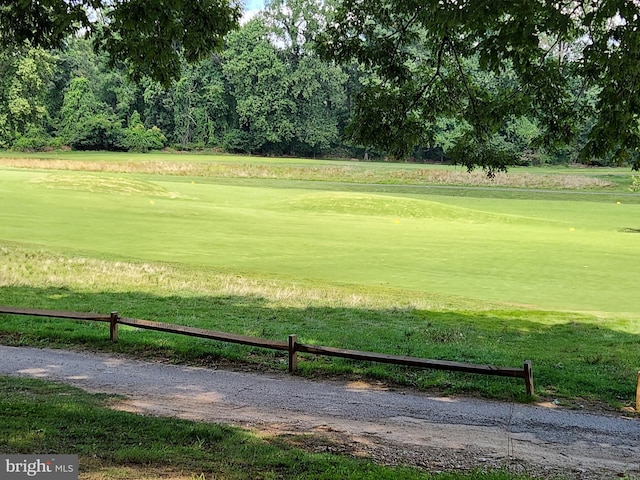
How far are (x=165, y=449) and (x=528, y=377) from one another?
5.29 meters

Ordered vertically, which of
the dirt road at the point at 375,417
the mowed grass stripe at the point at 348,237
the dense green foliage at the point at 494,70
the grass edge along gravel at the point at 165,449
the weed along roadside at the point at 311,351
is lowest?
the mowed grass stripe at the point at 348,237

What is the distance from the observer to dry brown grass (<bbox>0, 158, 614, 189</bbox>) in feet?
197

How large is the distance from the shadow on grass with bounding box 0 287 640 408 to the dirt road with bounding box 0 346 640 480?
2.20ft

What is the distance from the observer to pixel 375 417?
26.9 ft

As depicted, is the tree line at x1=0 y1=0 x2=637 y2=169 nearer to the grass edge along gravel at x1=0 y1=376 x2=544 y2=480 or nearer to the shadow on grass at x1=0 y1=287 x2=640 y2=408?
the shadow on grass at x1=0 y1=287 x2=640 y2=408

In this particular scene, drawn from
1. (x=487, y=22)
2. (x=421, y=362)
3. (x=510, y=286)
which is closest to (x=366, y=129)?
(x=487, y=22)

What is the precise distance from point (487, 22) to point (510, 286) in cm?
1188

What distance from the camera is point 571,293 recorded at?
18234 mm

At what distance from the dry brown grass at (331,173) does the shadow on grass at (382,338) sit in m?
46.6

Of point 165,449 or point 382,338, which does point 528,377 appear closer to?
point 382,338

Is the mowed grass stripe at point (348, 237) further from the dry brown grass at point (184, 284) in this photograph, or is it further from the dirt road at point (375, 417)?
the dirt road at point (375, 417)

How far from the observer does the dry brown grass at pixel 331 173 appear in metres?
60.0

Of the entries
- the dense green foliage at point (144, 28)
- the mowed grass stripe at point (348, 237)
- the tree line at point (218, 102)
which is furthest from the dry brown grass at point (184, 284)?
the tree line at point (218, 102)

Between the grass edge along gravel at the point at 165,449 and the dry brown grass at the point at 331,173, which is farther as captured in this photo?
the dry brown grass at the point at 331,173
